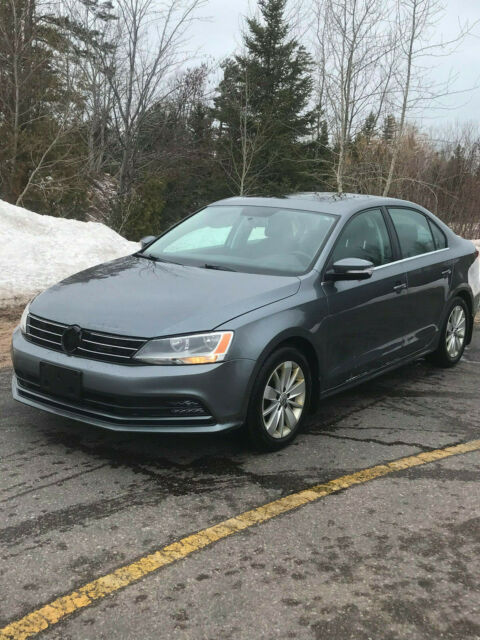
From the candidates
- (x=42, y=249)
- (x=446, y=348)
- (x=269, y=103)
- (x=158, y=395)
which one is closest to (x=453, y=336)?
(x=446, y=348)

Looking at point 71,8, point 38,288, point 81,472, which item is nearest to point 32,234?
point 38,288

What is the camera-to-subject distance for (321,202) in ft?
17.4

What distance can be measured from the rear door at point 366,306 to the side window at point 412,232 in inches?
6.8

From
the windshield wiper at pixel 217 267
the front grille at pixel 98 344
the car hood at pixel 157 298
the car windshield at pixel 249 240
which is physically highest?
the car windshield at pixel 249 240

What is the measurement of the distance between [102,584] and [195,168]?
A: 3468cm

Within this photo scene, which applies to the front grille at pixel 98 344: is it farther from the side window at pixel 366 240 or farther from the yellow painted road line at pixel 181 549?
the side window at pixel 366 240

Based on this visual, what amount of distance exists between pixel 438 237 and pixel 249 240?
6.68 ft

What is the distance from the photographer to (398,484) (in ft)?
12.5

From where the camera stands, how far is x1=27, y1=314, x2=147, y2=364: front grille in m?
3.76

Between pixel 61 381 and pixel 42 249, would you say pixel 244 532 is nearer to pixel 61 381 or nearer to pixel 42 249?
pixel 61 381

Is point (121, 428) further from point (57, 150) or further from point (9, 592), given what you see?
point (57, 150)

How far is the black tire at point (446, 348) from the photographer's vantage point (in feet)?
19.9

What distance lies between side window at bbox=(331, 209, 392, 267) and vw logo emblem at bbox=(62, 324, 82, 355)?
186 cm

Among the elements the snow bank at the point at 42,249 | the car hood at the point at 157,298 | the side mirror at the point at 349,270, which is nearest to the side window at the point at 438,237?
the side mirror at the point at 349,270
